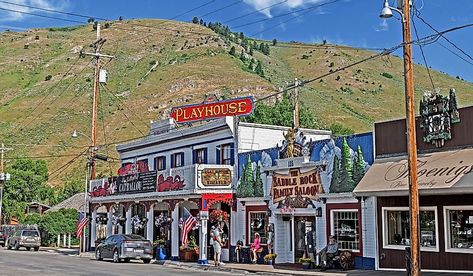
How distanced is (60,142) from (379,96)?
63.3 metres

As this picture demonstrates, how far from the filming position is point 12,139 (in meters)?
105

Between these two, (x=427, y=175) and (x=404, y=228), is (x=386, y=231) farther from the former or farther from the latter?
(x=427, y=175)

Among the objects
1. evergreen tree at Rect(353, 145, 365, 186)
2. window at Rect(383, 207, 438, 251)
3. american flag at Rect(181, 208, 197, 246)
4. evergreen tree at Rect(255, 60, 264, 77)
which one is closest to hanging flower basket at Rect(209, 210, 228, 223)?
american flag at Rect(181, 208, 197, 246)

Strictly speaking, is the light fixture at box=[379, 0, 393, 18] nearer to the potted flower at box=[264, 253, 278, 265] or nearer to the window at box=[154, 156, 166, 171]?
the potted flower at box=[264, 253, 278, 265]

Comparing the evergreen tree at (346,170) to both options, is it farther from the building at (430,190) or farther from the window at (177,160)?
the window at (177,160)

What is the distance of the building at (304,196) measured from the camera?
2527cm

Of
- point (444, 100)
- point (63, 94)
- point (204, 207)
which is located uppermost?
point (63, 94)

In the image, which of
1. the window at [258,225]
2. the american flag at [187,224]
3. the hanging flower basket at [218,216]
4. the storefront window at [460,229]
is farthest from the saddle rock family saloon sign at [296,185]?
the storefront window at [460,229]

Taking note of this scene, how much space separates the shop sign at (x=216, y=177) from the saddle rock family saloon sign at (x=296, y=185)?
3.18 meters

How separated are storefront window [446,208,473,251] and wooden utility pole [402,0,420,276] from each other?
2980 millimetres

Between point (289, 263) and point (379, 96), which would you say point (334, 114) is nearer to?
point (379, 96)

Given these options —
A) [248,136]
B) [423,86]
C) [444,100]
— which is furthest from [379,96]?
[444,100]

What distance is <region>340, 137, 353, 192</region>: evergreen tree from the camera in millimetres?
25453

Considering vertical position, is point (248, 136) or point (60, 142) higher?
point (60, 142)
